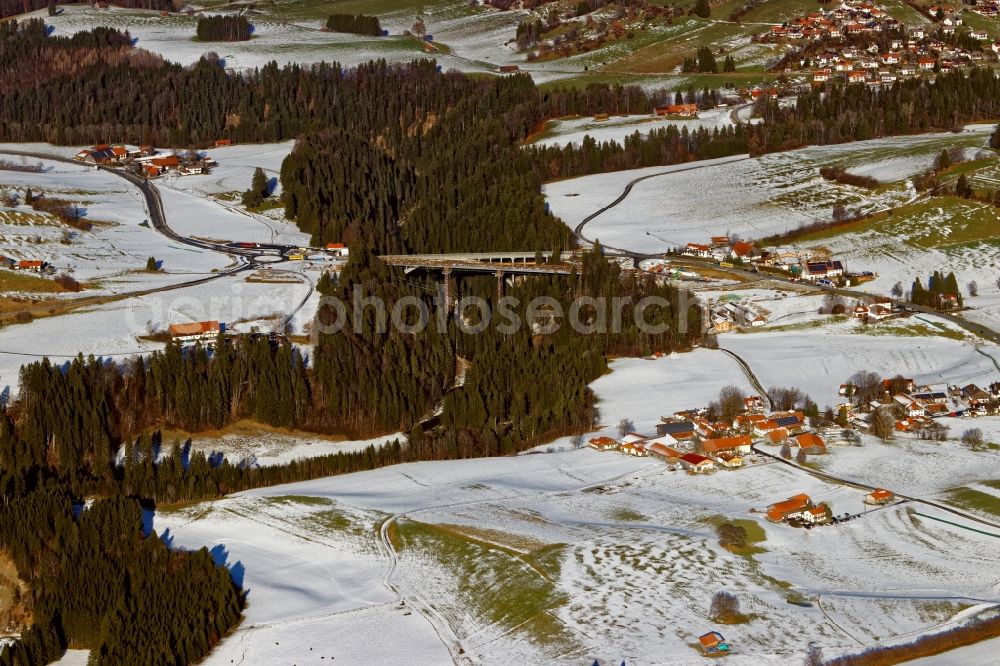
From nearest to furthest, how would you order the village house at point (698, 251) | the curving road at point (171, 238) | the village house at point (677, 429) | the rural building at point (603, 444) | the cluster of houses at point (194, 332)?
the village house at point (677, 429), the rural building at point (603, 444), the cluster of houses at point (194, 332), the curving road at point (171, 238), the village house at point (698, 251)

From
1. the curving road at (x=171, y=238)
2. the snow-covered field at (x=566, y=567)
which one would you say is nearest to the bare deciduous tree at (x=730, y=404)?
the snow-covered field at (x=566, y=567)

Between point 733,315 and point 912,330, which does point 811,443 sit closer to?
point 912,330

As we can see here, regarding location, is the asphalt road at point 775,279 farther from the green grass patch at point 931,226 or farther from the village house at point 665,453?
the village house at point 665,453

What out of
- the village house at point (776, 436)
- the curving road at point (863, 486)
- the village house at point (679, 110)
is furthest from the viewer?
the village house at point (679, 110)

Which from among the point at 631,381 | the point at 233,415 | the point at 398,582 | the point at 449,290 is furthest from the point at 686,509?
the point at 449,290

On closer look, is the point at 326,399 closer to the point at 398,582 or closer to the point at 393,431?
the point at 393,431
